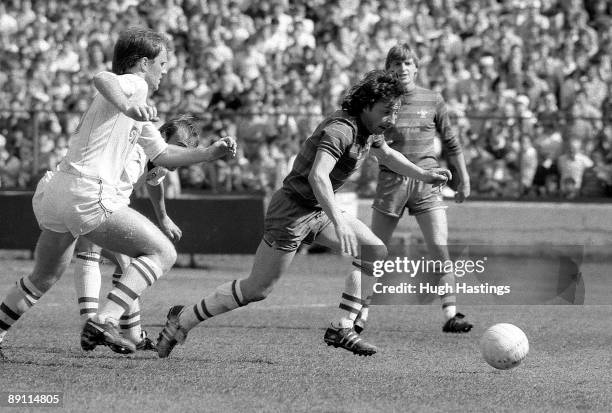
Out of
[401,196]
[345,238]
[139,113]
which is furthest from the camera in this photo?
[401,196]

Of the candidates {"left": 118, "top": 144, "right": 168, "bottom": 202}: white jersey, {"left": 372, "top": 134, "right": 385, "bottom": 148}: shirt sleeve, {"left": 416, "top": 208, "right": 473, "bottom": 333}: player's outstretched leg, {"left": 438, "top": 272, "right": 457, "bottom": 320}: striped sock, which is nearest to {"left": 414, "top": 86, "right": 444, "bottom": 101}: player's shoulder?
{"left": 416, "top": 208, "right": 473, "bottom": 333}: player's outstretched leg

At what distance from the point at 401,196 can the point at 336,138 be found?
2378 mm

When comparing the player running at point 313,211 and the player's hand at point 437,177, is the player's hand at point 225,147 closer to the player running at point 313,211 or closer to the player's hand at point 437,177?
the player running at point 313,211

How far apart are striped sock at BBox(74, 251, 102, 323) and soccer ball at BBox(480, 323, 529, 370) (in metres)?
2.73

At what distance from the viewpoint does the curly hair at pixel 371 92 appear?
760 cm

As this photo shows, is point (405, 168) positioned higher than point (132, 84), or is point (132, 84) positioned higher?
point (132, 84)

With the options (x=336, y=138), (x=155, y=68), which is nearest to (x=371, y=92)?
(x=336, y=138)

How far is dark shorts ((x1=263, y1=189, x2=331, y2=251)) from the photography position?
7676 mm

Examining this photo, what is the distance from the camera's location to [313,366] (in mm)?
7707

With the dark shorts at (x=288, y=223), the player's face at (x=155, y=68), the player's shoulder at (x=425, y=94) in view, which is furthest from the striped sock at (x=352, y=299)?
the player's face at (x=155, y=68)

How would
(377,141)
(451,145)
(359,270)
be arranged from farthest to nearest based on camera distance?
1. (451,145)
2. (359,270)
3. (377,141)

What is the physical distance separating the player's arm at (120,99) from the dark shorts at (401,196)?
3493 mm

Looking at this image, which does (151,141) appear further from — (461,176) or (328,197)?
(461,176)

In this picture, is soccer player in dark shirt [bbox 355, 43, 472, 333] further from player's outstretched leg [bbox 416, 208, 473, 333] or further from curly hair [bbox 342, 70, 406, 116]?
curly hair [bbox 342, 70, 406, 116]
